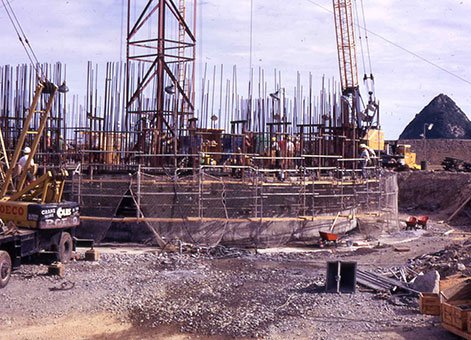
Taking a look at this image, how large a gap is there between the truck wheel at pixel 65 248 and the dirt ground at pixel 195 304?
29 cm

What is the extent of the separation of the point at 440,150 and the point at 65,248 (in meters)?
52.1

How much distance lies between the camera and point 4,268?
11.0 metres

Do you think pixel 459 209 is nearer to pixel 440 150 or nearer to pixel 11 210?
pixel 11 210

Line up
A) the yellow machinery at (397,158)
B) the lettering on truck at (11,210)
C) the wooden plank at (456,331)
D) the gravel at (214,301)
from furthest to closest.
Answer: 1. the yellow machinery at (397,158)
2. the lettering on truck at (11,210)
3. the gravel at (214,301)
4. the wooden plank at (456,331)

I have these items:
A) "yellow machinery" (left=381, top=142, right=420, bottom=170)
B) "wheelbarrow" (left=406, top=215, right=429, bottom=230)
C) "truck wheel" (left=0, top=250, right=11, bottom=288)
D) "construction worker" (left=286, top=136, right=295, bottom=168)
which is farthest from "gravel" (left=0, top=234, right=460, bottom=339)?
"yellow machinery" (left=381, top=142, right=420, bottom=170)

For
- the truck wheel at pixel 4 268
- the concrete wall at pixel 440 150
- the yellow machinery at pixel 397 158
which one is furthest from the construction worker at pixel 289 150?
the concrete wall at pixel 440 150

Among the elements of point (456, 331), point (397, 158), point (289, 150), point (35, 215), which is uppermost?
point (289, 150)

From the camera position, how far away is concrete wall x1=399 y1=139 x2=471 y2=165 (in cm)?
5884

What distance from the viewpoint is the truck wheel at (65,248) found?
1309cm

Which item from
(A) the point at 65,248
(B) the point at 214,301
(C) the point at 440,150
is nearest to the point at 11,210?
(A) the point at 65,248

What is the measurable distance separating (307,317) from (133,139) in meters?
12.1

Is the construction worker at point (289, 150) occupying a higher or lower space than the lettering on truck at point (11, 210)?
higher

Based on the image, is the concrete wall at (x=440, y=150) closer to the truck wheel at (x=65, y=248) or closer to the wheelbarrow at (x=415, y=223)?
Answer: the wheelbarrow at (x=415, y=223)

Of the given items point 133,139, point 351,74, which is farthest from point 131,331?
point 351,74
